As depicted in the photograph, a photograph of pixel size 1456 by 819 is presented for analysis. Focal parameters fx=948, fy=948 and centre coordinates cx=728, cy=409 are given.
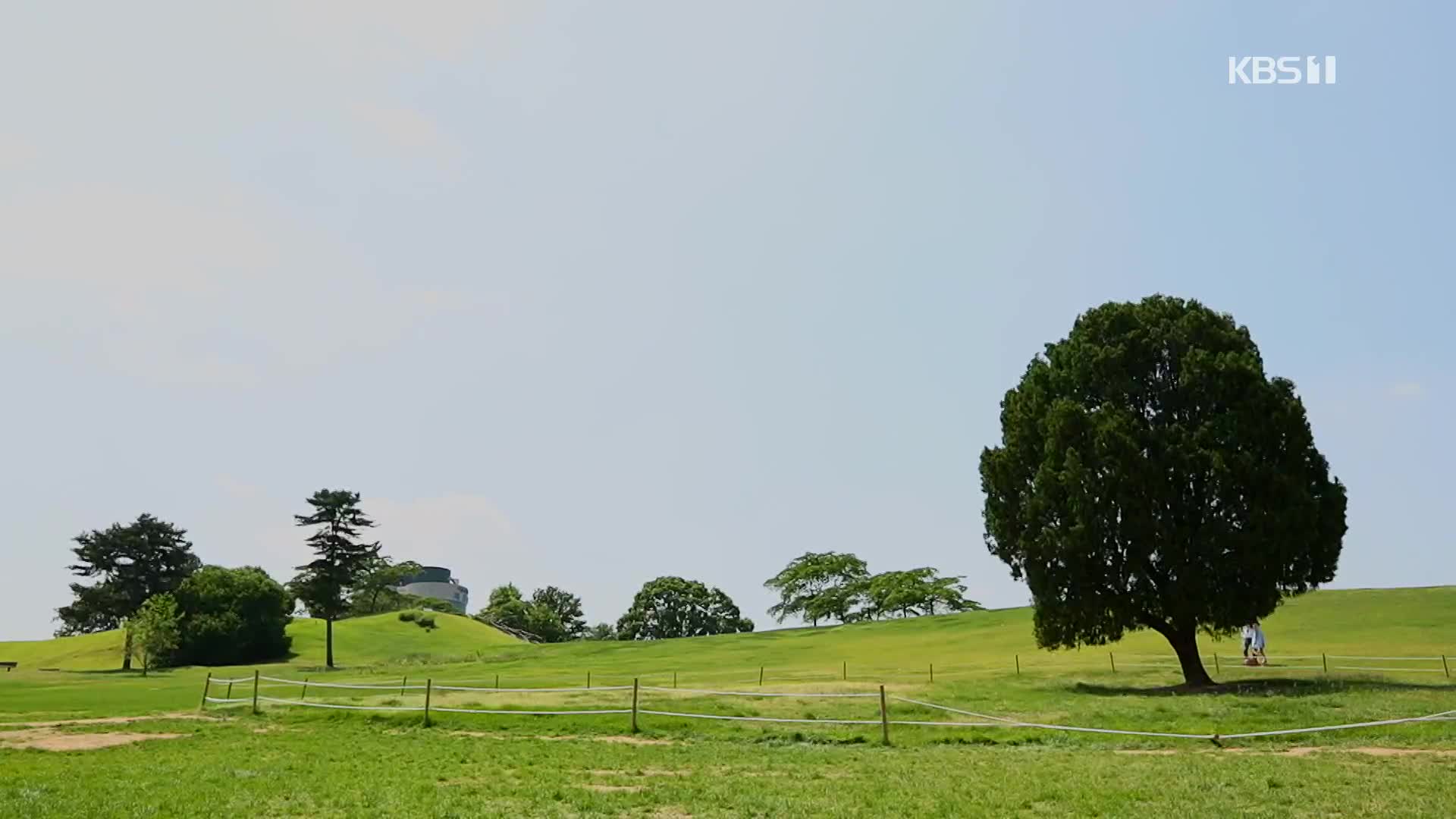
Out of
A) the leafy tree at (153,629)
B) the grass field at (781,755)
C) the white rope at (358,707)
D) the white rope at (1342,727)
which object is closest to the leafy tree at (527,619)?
the leafy tree at (153,629)

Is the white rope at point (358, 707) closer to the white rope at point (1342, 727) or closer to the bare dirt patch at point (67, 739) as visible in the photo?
the bare dirt patch at point (67, 739)

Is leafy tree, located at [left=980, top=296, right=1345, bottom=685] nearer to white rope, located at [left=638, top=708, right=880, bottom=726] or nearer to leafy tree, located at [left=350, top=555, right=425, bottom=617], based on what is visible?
white rope, located at [left=638, top=708, right=880, bottom=726]

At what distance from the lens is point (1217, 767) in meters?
15.6

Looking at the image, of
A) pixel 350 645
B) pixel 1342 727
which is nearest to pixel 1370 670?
pixel 1342 727

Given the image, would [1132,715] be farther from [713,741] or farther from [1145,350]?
[1145,350]

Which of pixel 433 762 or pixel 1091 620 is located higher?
pixel 1091 620

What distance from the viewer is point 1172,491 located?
3297 centimetres

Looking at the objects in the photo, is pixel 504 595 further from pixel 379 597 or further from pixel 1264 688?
pixel 1264 688

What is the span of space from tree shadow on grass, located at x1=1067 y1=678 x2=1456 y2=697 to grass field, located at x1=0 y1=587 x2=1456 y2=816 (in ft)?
0.78

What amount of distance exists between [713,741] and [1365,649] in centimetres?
4214

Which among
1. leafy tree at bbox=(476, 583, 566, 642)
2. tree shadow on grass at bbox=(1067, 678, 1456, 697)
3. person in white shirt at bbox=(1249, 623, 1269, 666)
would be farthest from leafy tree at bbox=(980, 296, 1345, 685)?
leafy tree at bbox=(476, 583, 566, 642)

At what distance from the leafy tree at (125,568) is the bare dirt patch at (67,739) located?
78.2 metres

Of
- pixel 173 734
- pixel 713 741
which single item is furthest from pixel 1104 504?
pixel 173 734

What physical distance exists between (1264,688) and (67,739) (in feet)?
A: 116
